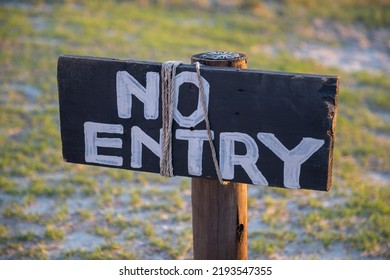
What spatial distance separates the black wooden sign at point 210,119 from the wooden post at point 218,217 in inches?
8.5

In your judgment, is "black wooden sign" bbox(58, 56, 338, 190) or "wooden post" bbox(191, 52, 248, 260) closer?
"black wooden sign" bbox(58, 56, 338, 190)

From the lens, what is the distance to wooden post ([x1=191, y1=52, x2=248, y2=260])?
2.44 m

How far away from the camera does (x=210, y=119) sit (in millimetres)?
2191

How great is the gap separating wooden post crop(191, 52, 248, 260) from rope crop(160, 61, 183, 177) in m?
0.22

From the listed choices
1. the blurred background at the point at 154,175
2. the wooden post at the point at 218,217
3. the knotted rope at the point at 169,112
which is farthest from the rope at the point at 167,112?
the blurred background at the point at 154,175

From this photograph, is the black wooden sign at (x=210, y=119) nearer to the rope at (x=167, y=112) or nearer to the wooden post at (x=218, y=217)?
the rope at (x=167, y=112)

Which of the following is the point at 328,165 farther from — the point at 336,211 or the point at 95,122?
the point at 336,211

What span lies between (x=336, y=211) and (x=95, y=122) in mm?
2604

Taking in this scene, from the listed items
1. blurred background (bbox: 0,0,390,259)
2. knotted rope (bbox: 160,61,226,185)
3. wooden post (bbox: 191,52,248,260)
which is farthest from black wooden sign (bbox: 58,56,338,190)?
blurred background (bbox: 0,0,390,259)

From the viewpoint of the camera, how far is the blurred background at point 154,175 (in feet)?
13.1

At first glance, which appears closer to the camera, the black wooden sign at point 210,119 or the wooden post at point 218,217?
the black wooden sign at point 210,119

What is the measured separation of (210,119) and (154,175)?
293 cm

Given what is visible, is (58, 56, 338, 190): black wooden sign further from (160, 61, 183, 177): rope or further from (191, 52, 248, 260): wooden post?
(191, 52, 248, 260): wooden post
